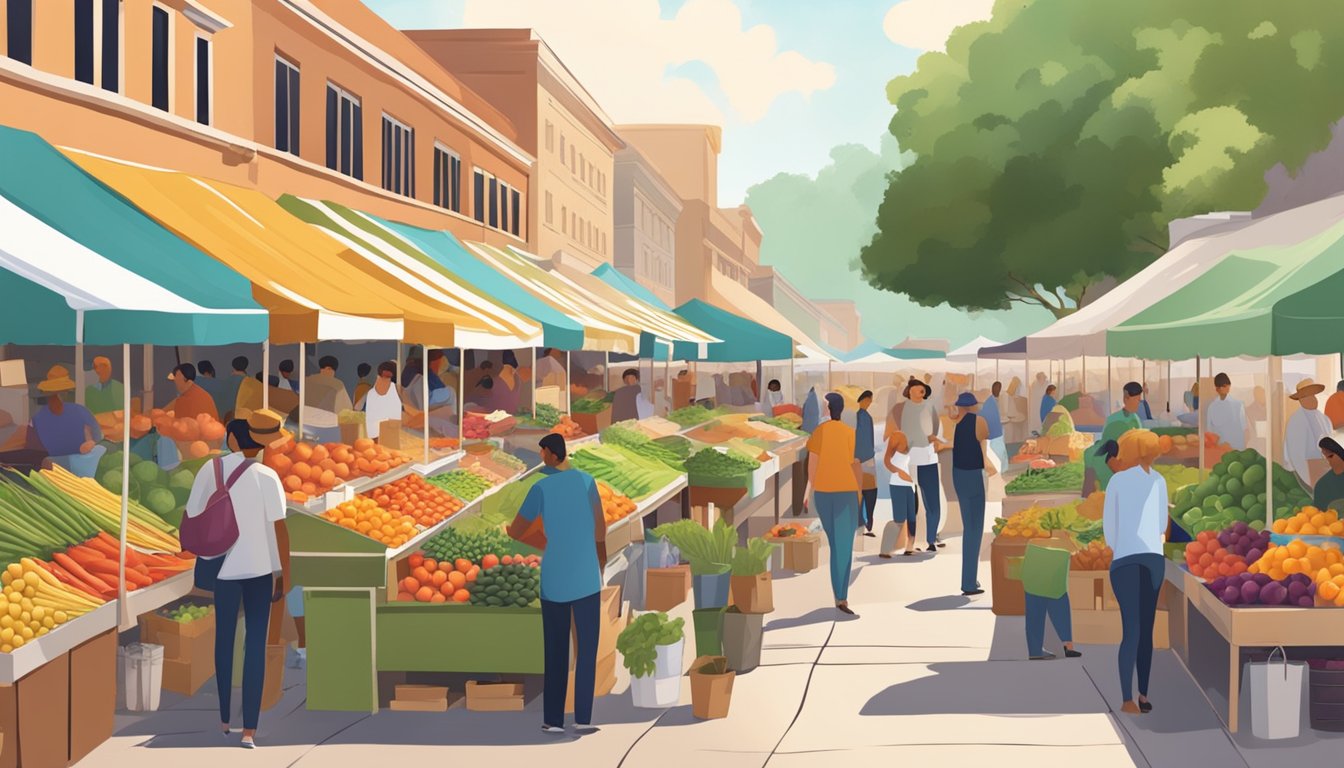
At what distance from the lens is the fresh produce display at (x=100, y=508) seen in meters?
9.28

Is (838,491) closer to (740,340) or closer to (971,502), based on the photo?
(971,502)

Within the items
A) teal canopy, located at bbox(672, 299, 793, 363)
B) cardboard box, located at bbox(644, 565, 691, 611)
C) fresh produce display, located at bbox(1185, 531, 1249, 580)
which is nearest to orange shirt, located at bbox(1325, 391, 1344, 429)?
fresh produce display, located at bbox(1185, 531, 1249, 580)

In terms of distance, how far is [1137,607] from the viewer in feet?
31.4

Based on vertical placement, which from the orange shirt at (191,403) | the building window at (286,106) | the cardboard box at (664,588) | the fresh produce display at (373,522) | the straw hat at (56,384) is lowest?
the cardboard box at (664,588)

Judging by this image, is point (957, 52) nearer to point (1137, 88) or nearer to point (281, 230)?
point (1137, 88)

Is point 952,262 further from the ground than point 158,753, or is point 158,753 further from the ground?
point 952,262

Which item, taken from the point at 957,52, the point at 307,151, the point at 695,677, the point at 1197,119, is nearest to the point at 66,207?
the point at 695,677

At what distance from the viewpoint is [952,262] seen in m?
51.6

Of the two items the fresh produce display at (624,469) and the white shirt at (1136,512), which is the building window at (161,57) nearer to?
the fresh produce display at (624,469)

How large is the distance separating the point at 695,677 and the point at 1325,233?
6125 millimetres

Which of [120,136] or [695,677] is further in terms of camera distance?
[120,136]

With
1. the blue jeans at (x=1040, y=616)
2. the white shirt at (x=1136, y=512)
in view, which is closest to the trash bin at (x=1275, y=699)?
the white shirt at (x=1136, y=512)

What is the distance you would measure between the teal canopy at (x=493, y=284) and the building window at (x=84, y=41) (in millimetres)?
5602

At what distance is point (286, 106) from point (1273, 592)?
16.1 metres
